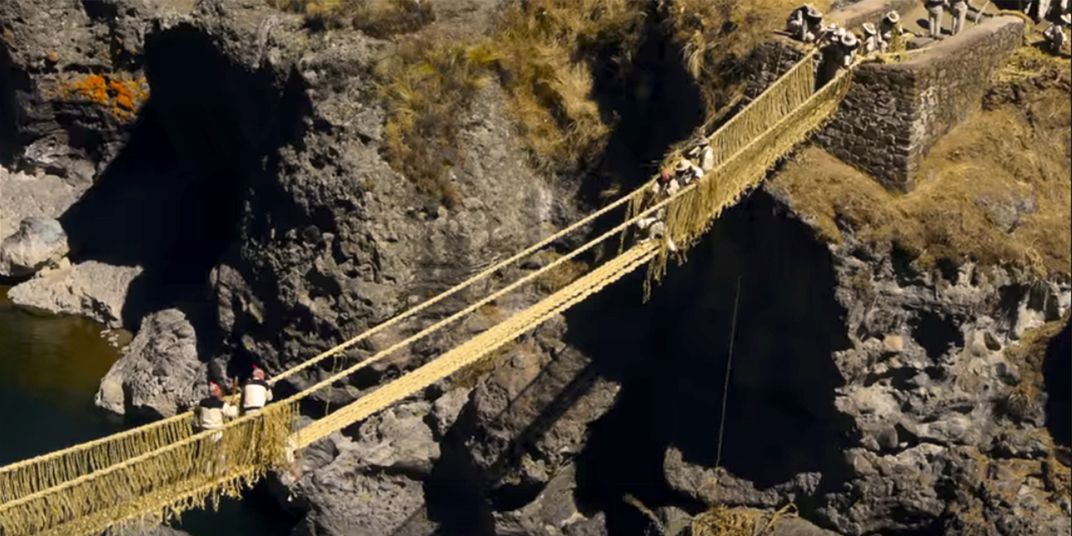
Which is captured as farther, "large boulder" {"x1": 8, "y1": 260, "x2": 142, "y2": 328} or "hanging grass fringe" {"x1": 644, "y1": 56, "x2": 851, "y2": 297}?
"large boulder" {"x1": 8, "y1": 260, "x2": 142, "y2": 328}

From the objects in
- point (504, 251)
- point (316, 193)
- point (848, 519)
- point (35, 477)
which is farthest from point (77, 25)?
point (848, 519)

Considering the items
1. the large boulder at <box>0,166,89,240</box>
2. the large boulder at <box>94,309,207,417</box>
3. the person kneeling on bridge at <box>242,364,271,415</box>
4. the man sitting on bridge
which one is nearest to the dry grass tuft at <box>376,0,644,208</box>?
the man sitting on bridge

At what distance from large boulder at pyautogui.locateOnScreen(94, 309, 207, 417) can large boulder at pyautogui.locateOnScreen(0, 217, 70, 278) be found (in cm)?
243

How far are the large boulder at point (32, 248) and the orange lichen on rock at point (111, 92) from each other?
5.46ft

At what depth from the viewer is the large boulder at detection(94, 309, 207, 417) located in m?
20.5

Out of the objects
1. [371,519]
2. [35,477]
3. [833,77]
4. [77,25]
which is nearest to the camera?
[35,477]

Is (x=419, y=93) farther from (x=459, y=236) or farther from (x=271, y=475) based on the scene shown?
(x=271, y=475)

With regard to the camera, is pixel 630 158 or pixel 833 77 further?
pixel 630 158

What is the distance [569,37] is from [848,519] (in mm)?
6077

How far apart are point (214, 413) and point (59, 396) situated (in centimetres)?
724

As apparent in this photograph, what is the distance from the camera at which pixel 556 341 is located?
18.7m

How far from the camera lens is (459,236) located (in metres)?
18.9

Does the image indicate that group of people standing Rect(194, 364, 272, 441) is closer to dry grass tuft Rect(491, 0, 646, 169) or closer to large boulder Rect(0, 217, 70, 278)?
dry grass tuft Rect(491, 0, 646, 169)

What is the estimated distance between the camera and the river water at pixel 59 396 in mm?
19438
